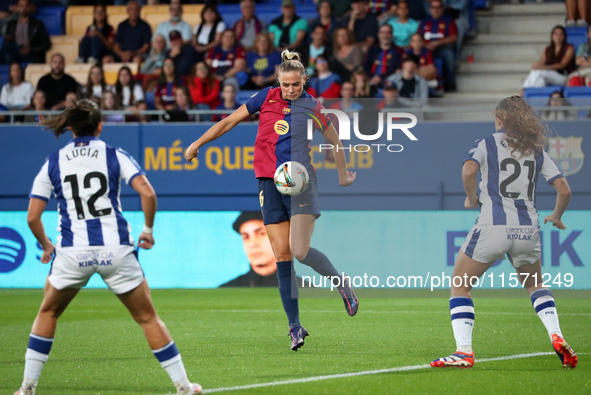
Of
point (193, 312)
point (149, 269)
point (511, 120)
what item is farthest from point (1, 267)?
point (511, 120)

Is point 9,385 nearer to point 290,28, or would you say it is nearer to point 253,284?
point 253,284

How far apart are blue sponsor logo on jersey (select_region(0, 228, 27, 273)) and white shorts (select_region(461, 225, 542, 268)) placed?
883cm

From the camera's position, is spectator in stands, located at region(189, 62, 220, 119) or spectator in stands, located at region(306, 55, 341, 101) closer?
spectator in stands, located at region(306, 55, 341, 101)

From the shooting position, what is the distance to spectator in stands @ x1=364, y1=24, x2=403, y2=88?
13.9m

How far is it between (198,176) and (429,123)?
365 centimetres

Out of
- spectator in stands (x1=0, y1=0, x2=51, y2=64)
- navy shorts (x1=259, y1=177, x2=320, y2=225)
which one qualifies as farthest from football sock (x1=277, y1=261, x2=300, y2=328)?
spectator in stands (x1=0, y1=0, x2=51, y2=64)

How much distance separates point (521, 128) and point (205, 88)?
9081mm

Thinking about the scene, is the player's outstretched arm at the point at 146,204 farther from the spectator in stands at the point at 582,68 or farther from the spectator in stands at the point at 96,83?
the spectator in stands at the point at 96,83

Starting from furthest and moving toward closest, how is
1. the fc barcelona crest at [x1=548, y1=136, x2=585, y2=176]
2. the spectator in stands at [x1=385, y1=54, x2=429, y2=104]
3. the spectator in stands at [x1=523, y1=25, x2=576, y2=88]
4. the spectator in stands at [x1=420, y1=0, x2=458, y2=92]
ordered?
the spectator in stands at [x1=420, y1=0, x2=458, y2=92] → the spectator in stands at [x1=523, y1=25, x2=576, y2=88] → the spectator in stands at [x1=385, y1=54, x2=429, y2=104] → the fc barcelona crest at [x1=548, y1=136, x2=585, y2=176]

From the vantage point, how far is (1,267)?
42.5 ft

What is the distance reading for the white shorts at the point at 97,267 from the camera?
183 inches

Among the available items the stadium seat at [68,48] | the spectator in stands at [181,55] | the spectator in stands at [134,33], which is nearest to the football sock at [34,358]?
the spectator in stands at [181,55]

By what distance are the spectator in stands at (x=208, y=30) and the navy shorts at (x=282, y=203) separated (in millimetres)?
9108

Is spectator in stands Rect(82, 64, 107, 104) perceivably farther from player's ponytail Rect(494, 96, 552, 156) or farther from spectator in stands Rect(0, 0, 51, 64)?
player's ponytail Rect(494, 96, 552, 156)
